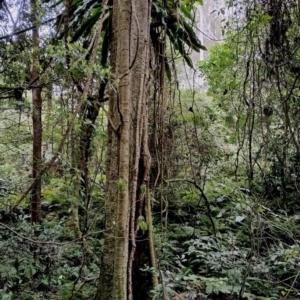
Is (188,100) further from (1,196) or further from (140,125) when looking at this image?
(140,125)

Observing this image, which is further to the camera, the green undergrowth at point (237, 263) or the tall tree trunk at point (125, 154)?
the green undergrowth at point (237, 263)

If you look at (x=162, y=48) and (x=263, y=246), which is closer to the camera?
(x=162, y=48)

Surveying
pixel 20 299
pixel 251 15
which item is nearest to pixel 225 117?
pixel 251 15

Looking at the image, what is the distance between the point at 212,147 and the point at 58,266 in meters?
2.93

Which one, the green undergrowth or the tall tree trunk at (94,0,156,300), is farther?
the green undergrowth

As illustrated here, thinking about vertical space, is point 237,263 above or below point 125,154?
below

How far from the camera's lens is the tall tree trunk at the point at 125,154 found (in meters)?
1.67

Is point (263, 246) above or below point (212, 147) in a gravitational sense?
below

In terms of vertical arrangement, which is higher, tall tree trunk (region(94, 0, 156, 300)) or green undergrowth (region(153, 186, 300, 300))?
tall tree trunk (region(94, 0, 156, 300))

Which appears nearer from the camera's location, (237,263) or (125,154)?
(125,154)

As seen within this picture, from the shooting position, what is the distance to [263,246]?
354 centimetres

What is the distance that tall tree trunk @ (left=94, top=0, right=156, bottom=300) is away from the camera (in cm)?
167

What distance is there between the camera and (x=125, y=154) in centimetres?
171

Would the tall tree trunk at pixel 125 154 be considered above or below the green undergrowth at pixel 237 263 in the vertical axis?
above
